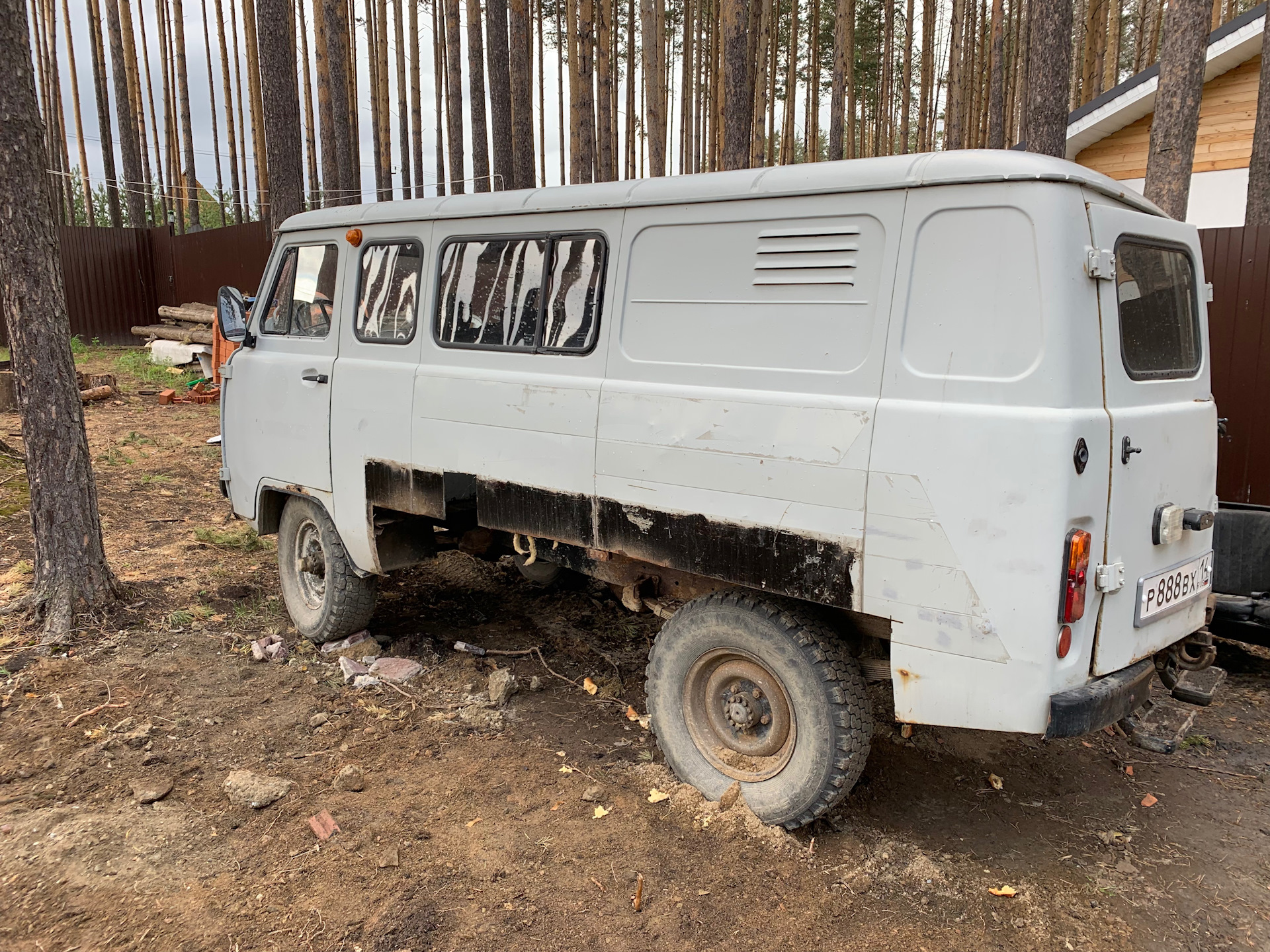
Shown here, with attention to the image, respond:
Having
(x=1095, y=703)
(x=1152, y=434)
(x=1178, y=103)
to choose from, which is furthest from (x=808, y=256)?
(x=1178, y=103)

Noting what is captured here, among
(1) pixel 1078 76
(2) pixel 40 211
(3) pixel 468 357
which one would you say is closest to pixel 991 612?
(3) pixel 468 357

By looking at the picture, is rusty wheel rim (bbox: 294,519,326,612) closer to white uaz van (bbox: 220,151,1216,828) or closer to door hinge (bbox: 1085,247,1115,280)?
white uaz van (bbox: 220,151,1216,828)

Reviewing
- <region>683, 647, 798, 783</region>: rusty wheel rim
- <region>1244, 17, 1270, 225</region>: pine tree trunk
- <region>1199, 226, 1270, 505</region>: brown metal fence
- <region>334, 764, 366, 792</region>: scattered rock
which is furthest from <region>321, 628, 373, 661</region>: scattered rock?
<region>1244, 17, 1270, 225</region>: pine tree trunk

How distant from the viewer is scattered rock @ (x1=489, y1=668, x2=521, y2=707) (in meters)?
4.48

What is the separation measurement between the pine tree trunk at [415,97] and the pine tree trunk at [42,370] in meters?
16.8

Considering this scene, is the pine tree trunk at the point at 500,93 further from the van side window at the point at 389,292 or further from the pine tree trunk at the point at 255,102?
the van side window at the point at 389,292

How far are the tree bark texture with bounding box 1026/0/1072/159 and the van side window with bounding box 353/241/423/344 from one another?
5.28m

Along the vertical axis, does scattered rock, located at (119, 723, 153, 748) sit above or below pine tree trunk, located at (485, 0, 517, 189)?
below

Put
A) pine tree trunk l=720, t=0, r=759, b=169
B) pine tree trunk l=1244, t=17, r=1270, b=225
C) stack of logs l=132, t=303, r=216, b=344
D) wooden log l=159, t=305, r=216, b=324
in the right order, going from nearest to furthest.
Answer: pine tree trunk l=1244, t=17, r=1270, b=225 → pine tree trunk l=720, t=0, r=759, b=169 → stack of logs l=132, t=303, r=216, b=344 → wooden log l=159, t=305, r=216, b=324

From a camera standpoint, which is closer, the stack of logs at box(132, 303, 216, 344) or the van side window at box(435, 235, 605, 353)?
the van side window at box(435, 235, 605, 353)

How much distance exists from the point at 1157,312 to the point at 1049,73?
4.90 meters

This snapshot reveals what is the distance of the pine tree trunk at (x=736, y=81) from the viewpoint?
10.4m

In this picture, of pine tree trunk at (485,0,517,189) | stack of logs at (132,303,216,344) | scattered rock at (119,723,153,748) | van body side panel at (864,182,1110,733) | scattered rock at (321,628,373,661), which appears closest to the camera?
van body side panel at (864,182,1110,733)

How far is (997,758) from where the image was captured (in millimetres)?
4043
